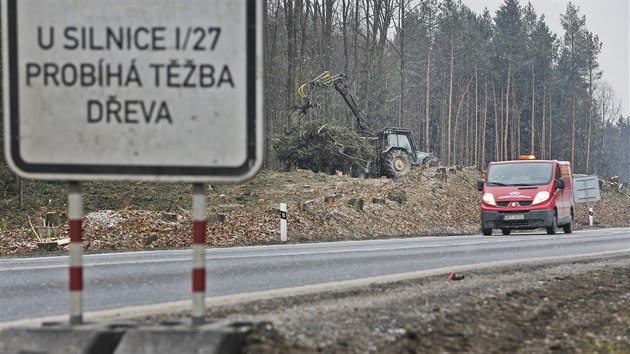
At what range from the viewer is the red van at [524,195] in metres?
22.6

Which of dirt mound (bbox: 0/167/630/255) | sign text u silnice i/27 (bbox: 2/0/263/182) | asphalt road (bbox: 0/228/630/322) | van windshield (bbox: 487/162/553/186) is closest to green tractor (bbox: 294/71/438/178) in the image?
dirt mound (bbox: 0/167/630/255)

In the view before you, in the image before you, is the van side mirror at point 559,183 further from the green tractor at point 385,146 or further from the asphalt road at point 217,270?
the green tractor at point 385,146

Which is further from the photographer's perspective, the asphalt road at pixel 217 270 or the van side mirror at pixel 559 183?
the van side mirror at pixel 559 183

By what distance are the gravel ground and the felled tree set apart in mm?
27284

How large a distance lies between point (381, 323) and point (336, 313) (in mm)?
567

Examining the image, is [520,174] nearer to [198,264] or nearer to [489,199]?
[489,199]

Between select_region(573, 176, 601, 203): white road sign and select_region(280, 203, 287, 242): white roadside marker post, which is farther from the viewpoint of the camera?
select_region(573, 176, 601, 203): white road sign

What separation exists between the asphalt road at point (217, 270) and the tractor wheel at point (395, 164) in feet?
74.6

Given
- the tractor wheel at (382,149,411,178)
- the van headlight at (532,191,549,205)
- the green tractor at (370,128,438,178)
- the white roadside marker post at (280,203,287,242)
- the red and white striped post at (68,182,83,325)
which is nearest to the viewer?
the red and white striped post at (68,182,83,325)

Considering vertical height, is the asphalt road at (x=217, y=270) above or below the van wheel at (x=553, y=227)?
above

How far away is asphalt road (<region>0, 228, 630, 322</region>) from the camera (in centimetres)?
855

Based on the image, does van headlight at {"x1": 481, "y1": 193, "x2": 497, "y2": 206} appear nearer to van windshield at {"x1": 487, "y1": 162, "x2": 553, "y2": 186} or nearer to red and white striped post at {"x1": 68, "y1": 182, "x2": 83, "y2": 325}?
van windshield at {"x1": 487, "y1": 162, "x2": 553, "y2": 186}

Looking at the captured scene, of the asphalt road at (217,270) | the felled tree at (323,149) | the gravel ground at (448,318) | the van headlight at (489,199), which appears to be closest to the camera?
the gravel ground at (448,318)

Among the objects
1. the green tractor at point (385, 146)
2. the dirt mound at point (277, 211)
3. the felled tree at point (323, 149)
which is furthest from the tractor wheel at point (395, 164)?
the dirt mound at point (277, 211)
